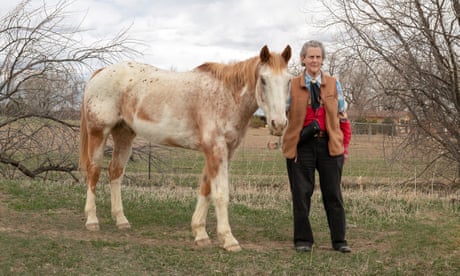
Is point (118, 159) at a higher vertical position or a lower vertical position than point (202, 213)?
higher

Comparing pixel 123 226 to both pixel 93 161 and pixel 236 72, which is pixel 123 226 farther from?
pixel 236 72

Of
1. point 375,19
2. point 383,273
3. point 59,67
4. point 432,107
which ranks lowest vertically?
point 383,273

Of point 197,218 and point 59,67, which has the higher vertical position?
point 59,67

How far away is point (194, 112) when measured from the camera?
5637mm

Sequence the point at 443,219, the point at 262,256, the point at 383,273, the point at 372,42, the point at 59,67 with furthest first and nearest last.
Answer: the point at 59,67
the point at 372,42
the point at 443,219
the point at 262,256
the point at 383,273

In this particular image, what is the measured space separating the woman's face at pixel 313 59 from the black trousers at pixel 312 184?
0.74 metres

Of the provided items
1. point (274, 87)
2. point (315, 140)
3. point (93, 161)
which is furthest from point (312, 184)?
point (93, 161)

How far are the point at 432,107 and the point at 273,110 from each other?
5716mm

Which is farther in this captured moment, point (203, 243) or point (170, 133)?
point (170, 133)

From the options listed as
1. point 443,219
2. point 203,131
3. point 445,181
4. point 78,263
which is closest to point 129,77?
point 203,131

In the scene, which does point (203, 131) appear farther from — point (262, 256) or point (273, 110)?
point (262, 256)

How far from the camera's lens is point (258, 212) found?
7.38 meters

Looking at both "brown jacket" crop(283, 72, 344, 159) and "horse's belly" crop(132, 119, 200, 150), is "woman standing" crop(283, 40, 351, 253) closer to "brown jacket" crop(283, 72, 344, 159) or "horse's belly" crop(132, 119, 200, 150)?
"brown jacket" crop(283, 72, 344, 159)

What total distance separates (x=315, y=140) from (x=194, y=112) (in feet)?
4.47
